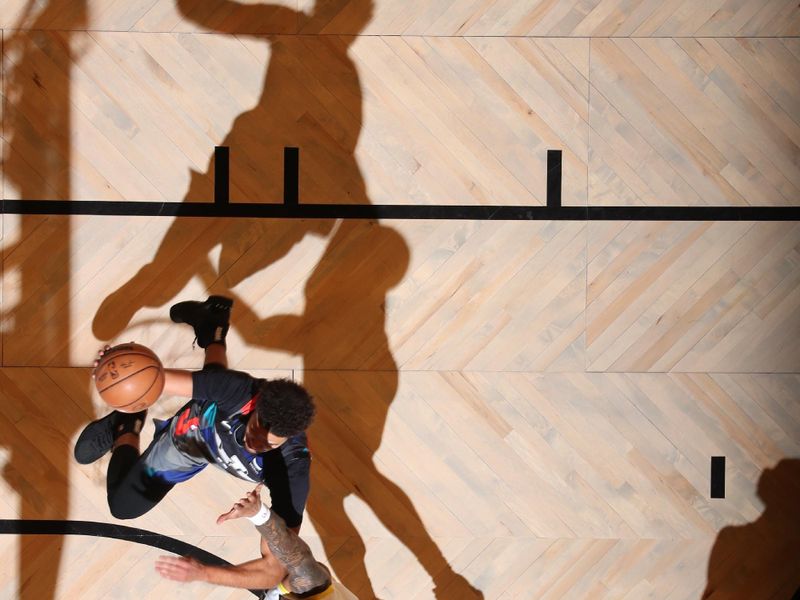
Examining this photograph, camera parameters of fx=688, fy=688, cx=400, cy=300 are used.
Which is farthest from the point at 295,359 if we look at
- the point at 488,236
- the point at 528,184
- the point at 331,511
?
the point at 528,184

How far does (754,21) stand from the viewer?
12.3 ft

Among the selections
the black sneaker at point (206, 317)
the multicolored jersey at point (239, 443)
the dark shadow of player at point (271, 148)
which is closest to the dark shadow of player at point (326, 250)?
the dark shadow of player at point (271, 148)

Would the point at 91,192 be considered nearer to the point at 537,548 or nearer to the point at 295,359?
the point at 295,359

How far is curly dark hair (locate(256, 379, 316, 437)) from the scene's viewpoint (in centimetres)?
260

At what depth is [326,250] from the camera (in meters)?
3.75

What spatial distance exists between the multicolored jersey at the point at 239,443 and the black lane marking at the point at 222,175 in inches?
44.4

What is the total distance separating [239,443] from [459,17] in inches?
98.4

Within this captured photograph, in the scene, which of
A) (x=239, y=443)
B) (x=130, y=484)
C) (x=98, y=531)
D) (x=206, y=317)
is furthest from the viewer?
(x=98, y=531)

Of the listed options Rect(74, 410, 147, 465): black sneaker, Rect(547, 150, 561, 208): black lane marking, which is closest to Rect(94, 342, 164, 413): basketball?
Rect(74, 410, 147, 465): black sneaker

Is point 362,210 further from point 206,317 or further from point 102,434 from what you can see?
point 102,434

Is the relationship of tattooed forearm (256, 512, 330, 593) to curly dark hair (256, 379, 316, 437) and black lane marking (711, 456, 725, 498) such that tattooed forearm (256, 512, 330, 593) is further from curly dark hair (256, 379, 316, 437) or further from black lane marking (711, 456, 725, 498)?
black lane marking (711, 456, 725, 498)

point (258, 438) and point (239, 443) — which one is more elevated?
point (258, 438)

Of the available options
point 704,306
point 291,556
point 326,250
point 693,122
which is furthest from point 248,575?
point 693,122

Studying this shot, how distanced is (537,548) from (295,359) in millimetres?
1676
